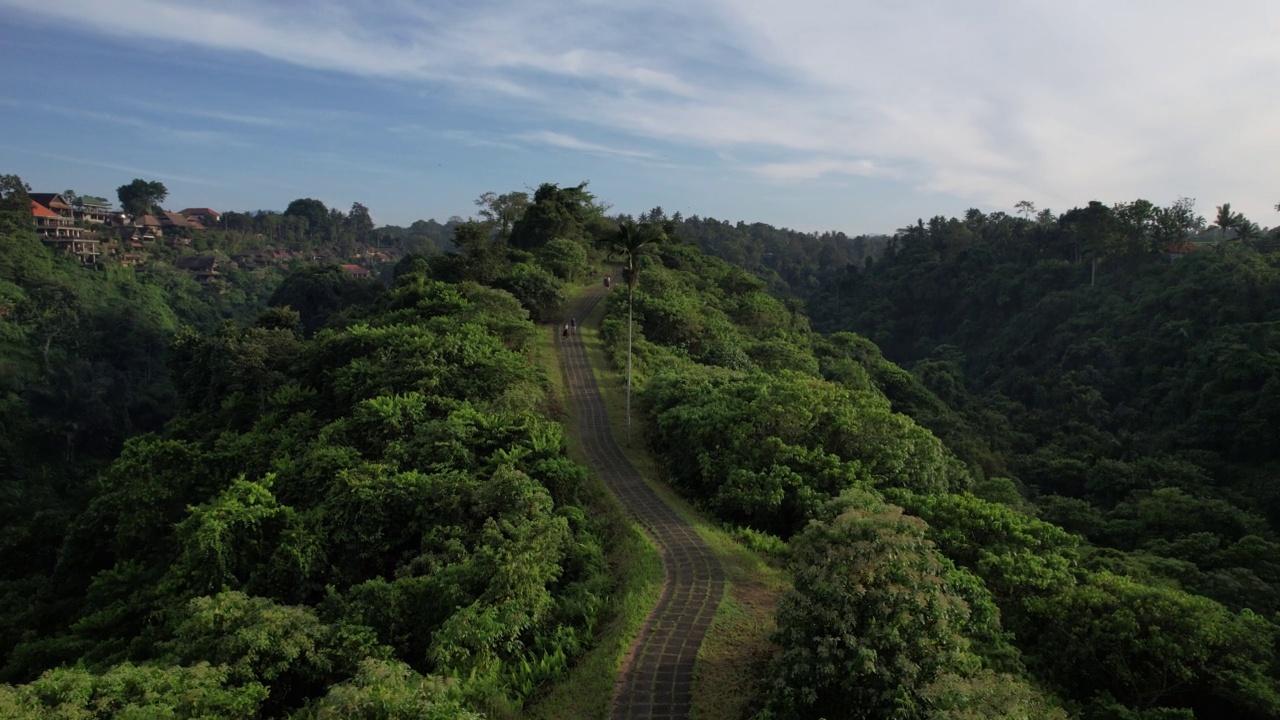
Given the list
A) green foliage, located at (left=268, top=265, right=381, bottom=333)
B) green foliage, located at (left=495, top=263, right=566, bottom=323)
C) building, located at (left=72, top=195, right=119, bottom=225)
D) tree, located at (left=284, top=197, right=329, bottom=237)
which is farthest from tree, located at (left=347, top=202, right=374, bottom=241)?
green foliage, located at (left=495, top=263, right=566, bottom=323)

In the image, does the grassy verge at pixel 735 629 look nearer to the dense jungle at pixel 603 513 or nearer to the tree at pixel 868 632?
the dense jungle at pixel 603 513

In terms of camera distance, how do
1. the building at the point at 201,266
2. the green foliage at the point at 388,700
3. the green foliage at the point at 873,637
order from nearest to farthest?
the green foliage at the point at 388,700 → the green foliage at the point at 873,637 → the building at the point at 201,266

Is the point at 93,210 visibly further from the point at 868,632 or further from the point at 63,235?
the point at 868,632

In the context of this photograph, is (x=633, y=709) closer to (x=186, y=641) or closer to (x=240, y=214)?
(x=186, y=641)

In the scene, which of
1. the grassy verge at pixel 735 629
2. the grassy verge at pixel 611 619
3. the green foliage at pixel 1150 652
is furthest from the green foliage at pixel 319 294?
the green foliage at pixel 1150 652

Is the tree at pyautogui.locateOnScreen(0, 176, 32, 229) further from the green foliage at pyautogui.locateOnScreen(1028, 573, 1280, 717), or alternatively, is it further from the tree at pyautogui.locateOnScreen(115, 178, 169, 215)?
the green foliage at pyautogui.locateOnScreen(1028, 573, 1280, 717)
